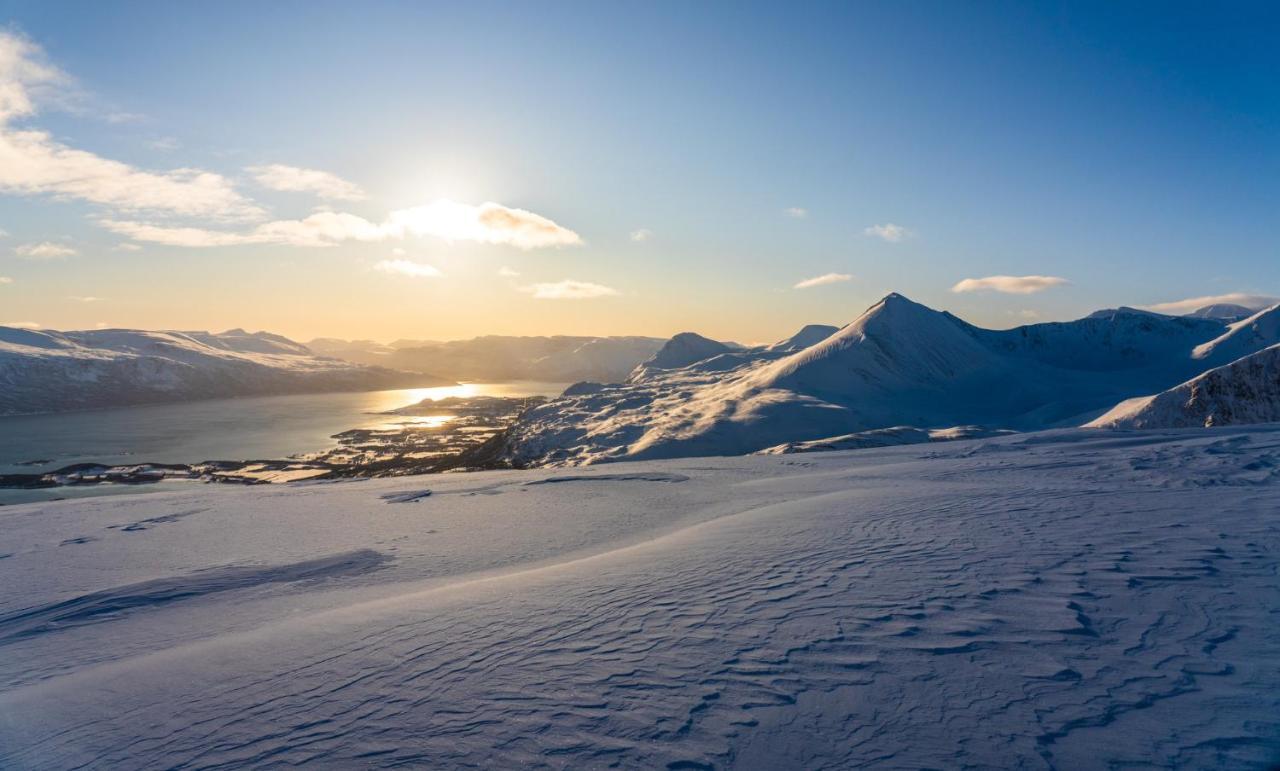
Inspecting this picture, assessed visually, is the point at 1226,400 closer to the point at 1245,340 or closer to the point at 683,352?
the point at 1245,340

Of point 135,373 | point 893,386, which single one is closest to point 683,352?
point 893,386

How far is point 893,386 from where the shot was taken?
184ft

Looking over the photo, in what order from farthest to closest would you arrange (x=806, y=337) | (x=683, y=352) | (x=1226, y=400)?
(x=683, y=352) → (x=806, y=337) → (x=1226, y=400)

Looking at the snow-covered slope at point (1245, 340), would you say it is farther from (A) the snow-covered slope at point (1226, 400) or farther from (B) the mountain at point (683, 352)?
(B) the mountain at point (683, 352)

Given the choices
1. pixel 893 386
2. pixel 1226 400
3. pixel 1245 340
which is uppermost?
pixel 1245 340

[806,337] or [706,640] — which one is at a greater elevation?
[806,337]

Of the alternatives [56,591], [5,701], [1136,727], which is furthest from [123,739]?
[1136,727]

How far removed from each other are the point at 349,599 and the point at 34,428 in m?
104

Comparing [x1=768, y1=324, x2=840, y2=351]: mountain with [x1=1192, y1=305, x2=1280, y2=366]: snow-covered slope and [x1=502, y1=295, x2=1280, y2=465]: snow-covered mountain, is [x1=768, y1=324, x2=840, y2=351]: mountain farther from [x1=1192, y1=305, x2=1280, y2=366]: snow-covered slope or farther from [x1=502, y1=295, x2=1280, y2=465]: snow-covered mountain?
[x1=1192, y1=305, x2=1280, y2=366]: snow-covered slope

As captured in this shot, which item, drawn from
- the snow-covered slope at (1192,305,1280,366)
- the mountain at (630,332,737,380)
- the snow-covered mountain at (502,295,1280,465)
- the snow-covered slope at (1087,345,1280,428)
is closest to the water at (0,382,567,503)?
the snow-covered mountain at (502,295,1280,465)

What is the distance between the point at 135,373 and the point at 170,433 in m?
66.7

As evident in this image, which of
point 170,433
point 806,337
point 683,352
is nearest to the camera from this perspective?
point 170,433

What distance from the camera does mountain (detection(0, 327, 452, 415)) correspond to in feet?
350

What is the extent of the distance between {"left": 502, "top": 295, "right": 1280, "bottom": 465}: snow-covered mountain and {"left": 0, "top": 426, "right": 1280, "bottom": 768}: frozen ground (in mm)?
27465
